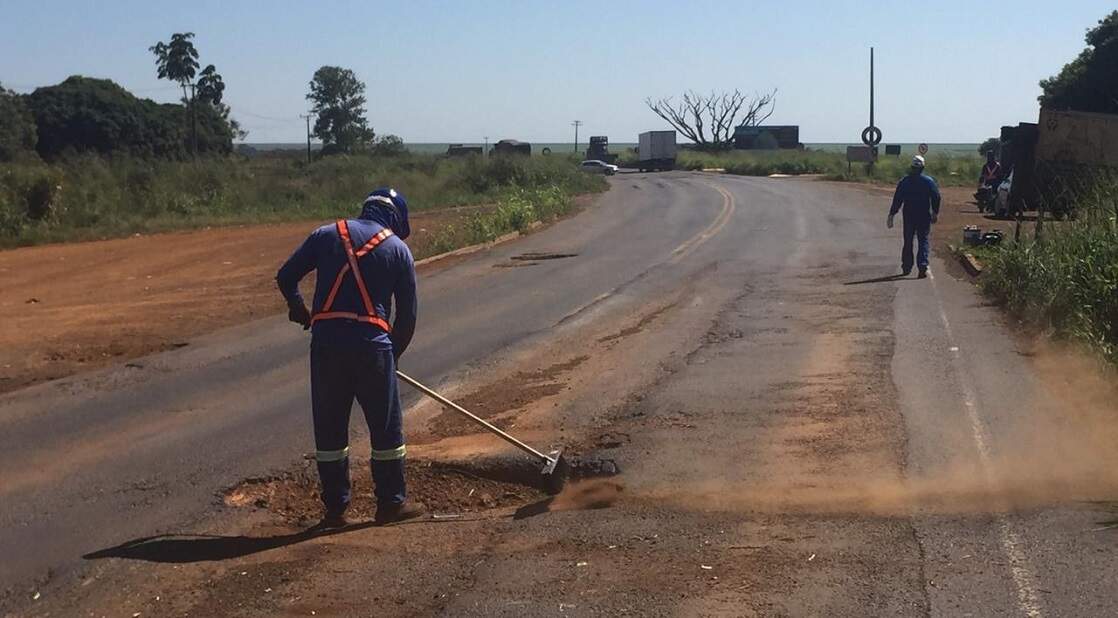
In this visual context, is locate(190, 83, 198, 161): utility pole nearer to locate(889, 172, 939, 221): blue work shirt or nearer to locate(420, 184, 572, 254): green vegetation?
locate(420, 184, 572, 254): green vegetation

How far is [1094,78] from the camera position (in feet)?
173

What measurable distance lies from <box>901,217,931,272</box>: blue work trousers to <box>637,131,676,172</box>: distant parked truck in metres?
73.6

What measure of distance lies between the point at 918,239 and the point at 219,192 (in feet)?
85.7

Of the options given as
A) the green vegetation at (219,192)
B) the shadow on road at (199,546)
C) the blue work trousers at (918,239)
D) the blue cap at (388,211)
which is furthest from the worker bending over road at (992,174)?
the shadow on road at (199,546)

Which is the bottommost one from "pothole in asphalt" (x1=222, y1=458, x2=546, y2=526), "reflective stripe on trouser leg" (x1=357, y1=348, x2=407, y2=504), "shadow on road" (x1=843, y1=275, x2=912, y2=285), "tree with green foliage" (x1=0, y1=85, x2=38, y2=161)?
"pothole in asphalt" (x1=222, y1=458, x2=546, y2=526)

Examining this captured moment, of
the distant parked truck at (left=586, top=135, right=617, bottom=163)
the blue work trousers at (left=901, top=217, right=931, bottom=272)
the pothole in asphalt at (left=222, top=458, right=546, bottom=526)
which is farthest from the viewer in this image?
the distant parked truck at (left=586, top=135, right=617, bottom=163)

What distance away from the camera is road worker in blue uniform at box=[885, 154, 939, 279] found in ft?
61.2

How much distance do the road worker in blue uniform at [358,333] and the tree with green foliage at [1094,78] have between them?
49.4 meters

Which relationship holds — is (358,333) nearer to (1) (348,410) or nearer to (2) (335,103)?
(1) (348,410)

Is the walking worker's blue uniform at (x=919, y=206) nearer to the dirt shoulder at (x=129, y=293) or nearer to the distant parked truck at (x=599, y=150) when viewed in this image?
the dirt shoulder at (x=129, y=293)

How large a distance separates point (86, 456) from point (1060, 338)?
8.38 meters

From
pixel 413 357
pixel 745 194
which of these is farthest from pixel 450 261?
pixel 745 194

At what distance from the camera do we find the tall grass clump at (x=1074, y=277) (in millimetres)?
11516

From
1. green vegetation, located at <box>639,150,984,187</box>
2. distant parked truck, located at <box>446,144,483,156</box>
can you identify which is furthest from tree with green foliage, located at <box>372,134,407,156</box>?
green vegetation, located at <box>639,150,984,187</box>
